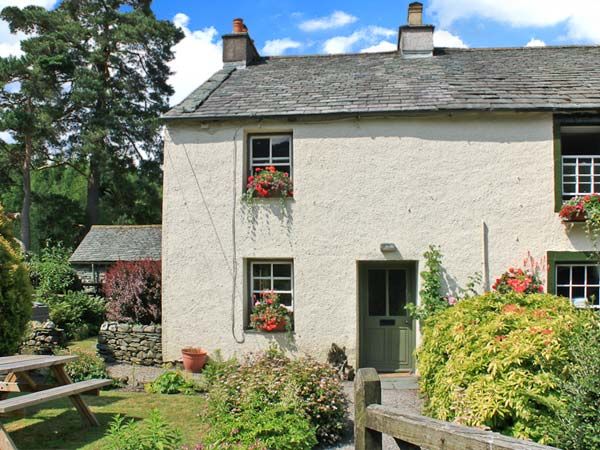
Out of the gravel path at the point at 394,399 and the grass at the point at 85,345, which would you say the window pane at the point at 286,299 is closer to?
the gravel path at the point at 394,399

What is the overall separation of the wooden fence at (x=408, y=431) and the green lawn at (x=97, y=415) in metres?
3.84

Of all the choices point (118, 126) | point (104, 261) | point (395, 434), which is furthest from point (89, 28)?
point (395, 434)

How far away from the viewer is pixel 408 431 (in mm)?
3074

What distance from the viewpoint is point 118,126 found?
2550 centimetres

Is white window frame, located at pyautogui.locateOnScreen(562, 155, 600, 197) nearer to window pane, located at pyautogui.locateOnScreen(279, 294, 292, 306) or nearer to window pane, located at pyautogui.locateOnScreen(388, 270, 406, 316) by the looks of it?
window pane, located at pyautogui.locateOnScreen(388, 270, 406, 316)

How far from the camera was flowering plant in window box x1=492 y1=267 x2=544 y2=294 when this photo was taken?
988 centimetres

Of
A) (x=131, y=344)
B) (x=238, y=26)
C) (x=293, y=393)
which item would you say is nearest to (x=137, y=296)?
(x=131, y=344)

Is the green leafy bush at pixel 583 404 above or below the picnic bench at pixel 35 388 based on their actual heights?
above

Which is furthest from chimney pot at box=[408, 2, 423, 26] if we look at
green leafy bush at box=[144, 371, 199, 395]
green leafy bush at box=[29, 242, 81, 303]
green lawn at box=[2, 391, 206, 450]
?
green leafy bush at box=[29, 242, 81, 303]

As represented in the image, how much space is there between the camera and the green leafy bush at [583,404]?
13.3ft

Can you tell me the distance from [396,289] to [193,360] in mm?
4510

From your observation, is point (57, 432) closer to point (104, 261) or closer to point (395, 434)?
point (395, 434)

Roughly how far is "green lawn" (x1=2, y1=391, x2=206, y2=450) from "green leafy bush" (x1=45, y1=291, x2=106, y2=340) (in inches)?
258

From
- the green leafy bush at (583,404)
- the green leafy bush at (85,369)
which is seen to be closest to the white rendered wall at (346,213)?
the green leafy bush at (85,369)
